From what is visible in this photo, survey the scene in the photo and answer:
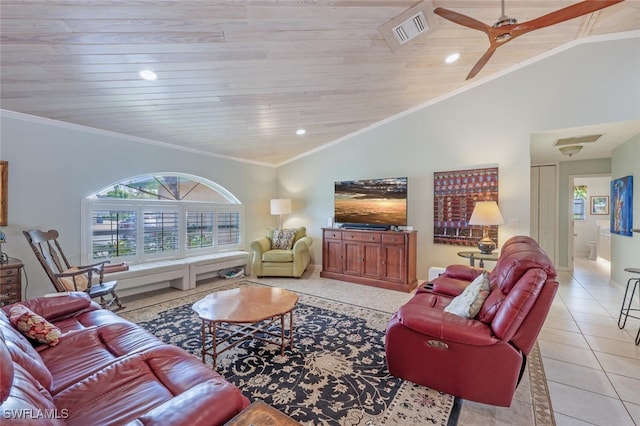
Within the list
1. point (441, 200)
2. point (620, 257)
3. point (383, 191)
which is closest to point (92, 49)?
point (383, 191)

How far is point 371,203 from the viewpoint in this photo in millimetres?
4781

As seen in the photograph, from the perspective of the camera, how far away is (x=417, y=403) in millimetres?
1771

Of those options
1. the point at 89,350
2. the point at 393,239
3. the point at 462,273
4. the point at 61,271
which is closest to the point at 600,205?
the point at 393,239

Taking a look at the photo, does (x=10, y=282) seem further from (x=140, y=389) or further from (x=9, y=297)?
(x=140, y=389)

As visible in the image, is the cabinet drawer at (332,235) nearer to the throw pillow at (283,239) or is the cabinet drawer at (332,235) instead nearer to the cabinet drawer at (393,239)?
the throw pillow at (283,239)

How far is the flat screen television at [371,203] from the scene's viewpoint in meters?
4.50

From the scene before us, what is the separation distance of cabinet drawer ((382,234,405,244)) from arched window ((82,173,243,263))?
9.71 ft

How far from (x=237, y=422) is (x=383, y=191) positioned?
4.18 metres

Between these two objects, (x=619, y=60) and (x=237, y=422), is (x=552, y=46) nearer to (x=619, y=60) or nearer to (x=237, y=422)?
(x=619, y=60)

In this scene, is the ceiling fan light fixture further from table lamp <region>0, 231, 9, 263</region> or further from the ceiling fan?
table lamp <region>0, 231, 9, 263</region>

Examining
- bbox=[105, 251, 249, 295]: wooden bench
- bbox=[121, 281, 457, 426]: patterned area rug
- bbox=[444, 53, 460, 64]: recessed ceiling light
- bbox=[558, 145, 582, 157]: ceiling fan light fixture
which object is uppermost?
bbox=[444, 53, 460, 64]: recessed ceiling light

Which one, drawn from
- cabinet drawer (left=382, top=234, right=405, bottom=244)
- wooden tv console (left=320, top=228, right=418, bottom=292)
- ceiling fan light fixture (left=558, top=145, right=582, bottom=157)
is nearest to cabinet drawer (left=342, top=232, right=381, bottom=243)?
wooden tv console (left=320, top=228, right=418, bottom=292)

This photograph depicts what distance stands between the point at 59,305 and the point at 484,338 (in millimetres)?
3084

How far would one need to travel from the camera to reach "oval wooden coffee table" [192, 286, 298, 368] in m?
2.15
